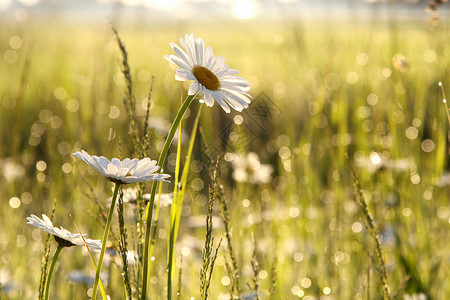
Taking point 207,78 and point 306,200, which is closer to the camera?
point 207,78

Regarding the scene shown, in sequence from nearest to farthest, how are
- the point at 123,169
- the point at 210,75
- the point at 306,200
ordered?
the point at 123,169, the point at 210,75, the point at 306,200

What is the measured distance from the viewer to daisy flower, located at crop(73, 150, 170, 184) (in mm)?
602

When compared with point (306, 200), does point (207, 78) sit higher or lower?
higher

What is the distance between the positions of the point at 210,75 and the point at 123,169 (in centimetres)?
19

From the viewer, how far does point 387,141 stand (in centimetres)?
202

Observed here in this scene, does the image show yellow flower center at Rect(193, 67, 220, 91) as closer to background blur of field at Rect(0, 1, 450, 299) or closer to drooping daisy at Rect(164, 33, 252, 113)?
drooping daisy at Rect(164, 33, 252, 113)

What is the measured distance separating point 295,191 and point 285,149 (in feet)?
2.03

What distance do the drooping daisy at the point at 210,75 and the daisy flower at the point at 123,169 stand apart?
12cm

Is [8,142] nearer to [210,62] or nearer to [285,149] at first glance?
[285,149]

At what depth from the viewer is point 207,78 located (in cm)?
71

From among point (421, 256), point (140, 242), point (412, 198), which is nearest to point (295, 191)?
point (412, 198)

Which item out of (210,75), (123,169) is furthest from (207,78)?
(123,169)

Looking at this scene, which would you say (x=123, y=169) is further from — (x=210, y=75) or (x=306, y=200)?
(x=306, y=200)

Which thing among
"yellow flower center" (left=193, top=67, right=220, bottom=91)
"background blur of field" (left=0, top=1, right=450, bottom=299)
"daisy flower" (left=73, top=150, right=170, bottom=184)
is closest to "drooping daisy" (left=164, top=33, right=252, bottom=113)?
"yellow flower center" (left=193, top=67, right=220, bottom=91)
